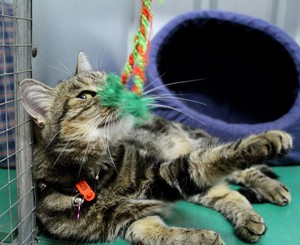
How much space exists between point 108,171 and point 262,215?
682 millimetres

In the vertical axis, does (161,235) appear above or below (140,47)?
below

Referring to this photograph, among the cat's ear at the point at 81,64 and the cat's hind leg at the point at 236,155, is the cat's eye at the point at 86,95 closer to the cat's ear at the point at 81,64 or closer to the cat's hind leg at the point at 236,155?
the cat's ear at the point at 81,64

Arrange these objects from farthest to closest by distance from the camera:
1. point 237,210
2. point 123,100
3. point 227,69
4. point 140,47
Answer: point 227,69 < point 237,210 < point 123,100 < point 140,47

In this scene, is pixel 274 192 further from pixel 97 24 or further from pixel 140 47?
pixel 97 24

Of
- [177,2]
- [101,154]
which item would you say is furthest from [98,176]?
[177,2]

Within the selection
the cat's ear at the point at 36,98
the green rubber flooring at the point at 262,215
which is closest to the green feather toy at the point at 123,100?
the cat's ear at the point at 36,98

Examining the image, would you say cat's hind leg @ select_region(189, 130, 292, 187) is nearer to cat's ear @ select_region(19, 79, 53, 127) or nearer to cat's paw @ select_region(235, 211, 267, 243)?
cat's paw @ select_region(235, 211, 267, 243)

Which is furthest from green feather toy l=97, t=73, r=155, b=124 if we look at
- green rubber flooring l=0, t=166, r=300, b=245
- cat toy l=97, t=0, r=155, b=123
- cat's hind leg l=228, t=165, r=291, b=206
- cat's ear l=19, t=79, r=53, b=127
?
cat's hind leg l=228, t=165, r=291, b=206

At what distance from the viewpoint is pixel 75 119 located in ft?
4.10

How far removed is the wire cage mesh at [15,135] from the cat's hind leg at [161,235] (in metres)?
0.36

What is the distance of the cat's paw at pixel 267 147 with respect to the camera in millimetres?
1115

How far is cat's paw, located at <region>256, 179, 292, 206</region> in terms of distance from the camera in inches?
63.2

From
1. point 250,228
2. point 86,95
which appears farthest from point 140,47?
point 250,228

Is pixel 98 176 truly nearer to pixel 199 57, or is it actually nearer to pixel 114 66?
pixel 114 66
